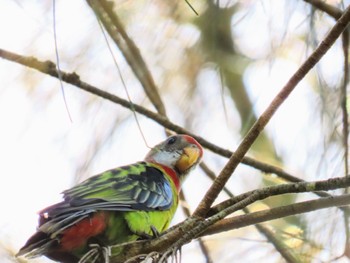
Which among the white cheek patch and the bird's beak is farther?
the white cheek patch

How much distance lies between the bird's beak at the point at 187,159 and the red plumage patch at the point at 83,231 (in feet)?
2.77

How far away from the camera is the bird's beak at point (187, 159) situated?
9.78 ft

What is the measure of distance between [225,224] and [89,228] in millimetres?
578

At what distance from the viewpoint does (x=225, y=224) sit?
1746mm

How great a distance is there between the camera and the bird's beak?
9.78ft

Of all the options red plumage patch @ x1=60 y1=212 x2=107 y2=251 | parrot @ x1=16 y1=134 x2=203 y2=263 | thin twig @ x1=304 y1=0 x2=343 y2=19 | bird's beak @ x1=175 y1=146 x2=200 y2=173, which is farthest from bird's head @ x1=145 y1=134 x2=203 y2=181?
thin twig @ x1=304 y1=0 x2=343 y2=19

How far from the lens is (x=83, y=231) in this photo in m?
2.10

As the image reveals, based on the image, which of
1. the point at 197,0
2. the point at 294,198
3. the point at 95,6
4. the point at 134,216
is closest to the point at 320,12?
the point at 197,0

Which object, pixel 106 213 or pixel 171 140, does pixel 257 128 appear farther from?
pixel 171 140

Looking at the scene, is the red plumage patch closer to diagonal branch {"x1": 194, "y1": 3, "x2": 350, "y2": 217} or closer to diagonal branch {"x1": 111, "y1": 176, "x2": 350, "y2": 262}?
diagonal branch {"x1": 111, "y1": 176, "x2": 350, "y2": 262}

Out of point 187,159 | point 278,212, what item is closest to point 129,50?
point 187,159

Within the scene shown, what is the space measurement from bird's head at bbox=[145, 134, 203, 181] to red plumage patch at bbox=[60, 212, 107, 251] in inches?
32.2

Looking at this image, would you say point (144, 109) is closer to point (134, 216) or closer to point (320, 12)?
point (134, 216)

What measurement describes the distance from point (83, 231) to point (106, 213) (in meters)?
A: 0.14
